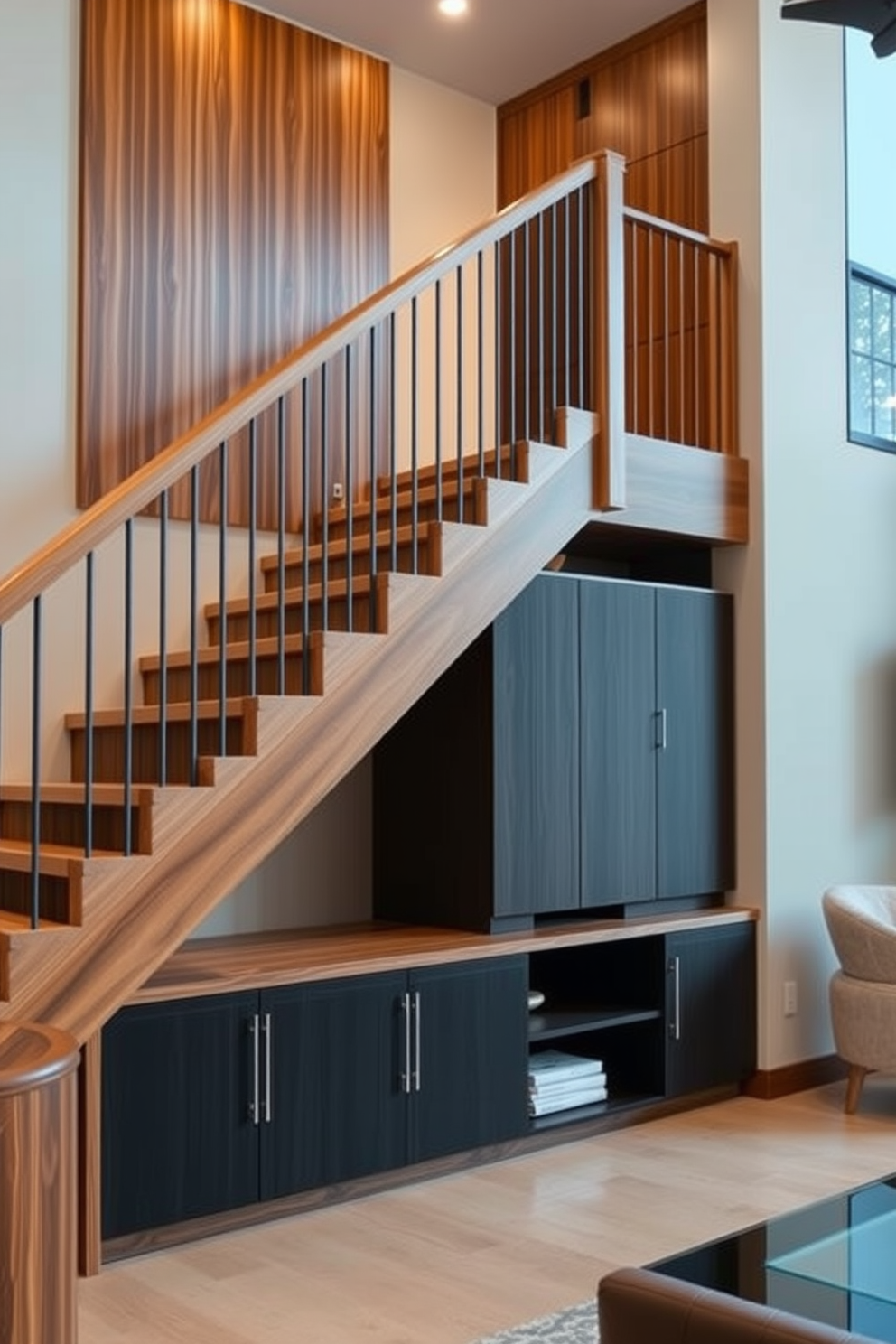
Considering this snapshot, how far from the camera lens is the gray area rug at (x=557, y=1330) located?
10.2ft

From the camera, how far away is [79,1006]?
10.7 feet

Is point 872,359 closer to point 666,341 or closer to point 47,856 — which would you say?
point 666,341

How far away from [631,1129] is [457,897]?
101 centimetres

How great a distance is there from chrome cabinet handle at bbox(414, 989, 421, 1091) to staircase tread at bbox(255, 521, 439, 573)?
1.36m

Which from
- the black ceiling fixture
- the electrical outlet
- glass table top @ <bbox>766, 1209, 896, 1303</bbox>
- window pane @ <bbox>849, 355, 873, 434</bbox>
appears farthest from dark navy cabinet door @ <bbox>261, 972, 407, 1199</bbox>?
window pane @ <bbox>849, 355, 873, 434</bbox>

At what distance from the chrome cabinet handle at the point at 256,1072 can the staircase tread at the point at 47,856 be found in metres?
0.64

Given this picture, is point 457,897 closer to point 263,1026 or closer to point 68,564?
point 263,1026

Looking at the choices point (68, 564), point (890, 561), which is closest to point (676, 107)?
point (890, 561)

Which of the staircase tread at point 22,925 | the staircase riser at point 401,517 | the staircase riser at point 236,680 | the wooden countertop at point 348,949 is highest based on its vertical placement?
the staircase riser at point 401,517

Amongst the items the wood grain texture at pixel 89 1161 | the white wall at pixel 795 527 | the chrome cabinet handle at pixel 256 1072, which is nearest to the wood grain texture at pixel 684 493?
the white wall at pixel 795 527

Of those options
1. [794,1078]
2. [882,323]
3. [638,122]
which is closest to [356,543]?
[638,122]

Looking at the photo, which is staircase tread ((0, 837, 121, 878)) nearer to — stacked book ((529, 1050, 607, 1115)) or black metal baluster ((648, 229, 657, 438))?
stacked book ((529, 1050, 607, 1115))

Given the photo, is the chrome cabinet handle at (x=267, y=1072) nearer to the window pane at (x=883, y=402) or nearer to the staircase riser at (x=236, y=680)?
the staircase riser at (x=236, y=680)

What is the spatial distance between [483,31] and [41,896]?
155 inches
